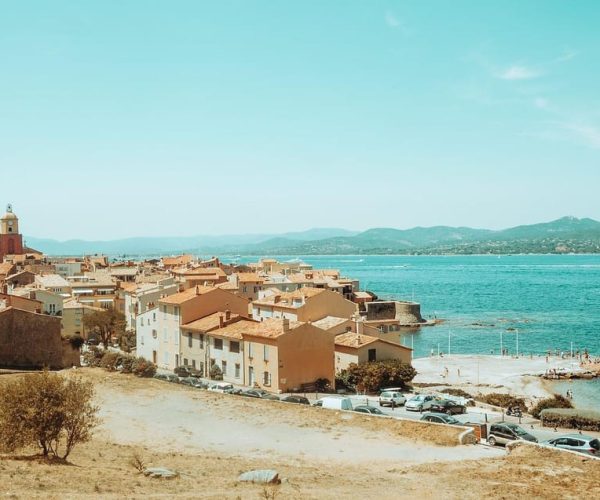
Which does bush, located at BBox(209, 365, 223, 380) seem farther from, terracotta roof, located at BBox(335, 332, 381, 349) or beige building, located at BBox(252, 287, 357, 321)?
beige building, located at BBox(252, 287, 357, 321)

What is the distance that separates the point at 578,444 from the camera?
89.6 feet

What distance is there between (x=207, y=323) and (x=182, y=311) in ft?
8.11

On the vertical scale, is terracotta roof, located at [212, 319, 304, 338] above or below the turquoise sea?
above

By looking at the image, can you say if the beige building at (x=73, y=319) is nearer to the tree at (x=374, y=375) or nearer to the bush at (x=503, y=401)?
the tree at (x=374, y=375)

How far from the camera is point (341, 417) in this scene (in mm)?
33906

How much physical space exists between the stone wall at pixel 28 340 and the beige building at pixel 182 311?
8.94 metres

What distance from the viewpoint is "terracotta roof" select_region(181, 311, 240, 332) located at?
171 feet

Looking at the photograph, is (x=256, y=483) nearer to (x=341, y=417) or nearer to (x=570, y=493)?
(x=570, y=493)

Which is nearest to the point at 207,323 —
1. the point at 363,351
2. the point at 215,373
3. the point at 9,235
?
the point at 215,373

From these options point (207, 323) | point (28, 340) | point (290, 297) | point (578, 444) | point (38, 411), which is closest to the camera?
point (38, 411)

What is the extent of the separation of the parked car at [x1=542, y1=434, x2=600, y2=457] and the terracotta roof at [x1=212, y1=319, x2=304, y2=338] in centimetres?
2092

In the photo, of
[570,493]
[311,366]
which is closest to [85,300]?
[311,366]

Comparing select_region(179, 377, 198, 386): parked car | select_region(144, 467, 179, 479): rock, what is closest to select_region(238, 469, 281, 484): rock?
select_region(144, 467, 179, 479): rock

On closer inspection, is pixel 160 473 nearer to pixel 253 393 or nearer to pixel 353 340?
pixel 253 393
